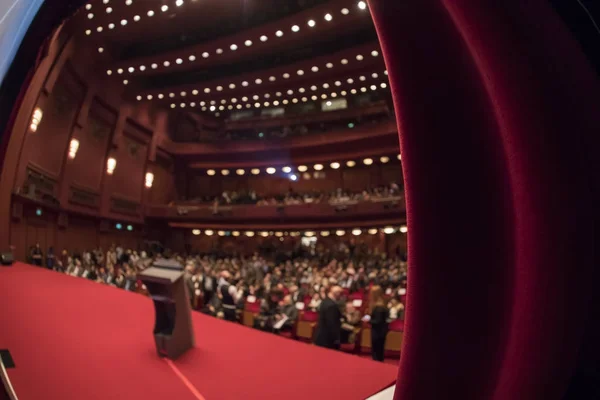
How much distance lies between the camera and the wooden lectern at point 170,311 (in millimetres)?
1354

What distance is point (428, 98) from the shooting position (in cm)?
48

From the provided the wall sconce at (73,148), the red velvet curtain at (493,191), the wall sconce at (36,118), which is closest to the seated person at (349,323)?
the wall sconce at (73,148)

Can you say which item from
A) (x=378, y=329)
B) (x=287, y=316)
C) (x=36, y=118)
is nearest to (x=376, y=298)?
(x=378, y=329)

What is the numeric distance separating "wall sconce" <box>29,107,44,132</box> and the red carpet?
1.86ft

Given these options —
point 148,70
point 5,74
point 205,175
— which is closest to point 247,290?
point 205,175

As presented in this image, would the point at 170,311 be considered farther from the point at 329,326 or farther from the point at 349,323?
the point at 349,323

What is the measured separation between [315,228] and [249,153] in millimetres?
3742

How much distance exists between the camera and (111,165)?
158 cm

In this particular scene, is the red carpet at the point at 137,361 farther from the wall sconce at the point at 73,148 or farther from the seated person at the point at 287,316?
the seated person at the point at 287,316

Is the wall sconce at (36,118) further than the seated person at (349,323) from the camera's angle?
No

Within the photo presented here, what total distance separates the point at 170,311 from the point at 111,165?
0.66 m

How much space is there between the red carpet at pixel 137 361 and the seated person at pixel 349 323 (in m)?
1.19

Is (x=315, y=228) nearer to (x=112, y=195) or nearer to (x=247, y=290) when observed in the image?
(x=247, y=290)

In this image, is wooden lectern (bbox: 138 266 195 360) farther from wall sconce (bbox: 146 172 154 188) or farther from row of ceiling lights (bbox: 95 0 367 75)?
row of ceiling lights (bbox: 95 0 367 75)
